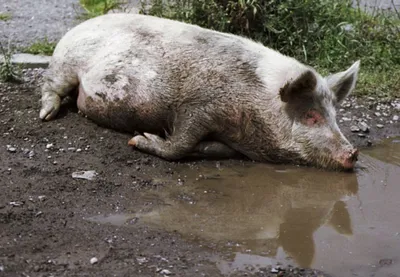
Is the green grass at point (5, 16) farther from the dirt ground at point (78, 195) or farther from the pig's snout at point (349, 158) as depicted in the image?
the pig's snout at point (349, 158)

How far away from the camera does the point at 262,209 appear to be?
5566mm

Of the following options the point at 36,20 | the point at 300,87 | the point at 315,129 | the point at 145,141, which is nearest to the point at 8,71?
the point at 36,20

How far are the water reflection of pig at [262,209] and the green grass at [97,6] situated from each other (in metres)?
3.88

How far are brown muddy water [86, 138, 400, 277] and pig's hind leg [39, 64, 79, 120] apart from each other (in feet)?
4.72

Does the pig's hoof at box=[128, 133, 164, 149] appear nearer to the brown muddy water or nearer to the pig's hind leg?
the brown muddy water

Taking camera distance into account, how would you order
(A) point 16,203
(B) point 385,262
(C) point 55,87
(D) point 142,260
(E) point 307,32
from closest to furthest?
(D) point 142,260 → (B) point 385,262 → (A) point 16,203 → (C) point 55,87 → (E) point 307,32

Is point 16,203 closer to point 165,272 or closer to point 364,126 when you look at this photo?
point 165,272

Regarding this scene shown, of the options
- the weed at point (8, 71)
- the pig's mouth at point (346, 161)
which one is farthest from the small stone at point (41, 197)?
the weed at point (8, 71)

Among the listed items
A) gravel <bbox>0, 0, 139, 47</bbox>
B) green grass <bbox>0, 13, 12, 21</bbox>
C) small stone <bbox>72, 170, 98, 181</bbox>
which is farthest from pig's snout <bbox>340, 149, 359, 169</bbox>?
green grass <bbox>0, 13, 12, 21</bbox>

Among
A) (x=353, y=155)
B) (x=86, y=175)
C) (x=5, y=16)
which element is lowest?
(x=5, y=16)

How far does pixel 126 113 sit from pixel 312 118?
149 cm

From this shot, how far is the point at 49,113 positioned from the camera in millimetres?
6992

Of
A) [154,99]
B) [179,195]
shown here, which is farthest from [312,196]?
[154,99]

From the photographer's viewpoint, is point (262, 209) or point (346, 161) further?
point (346, 161)
